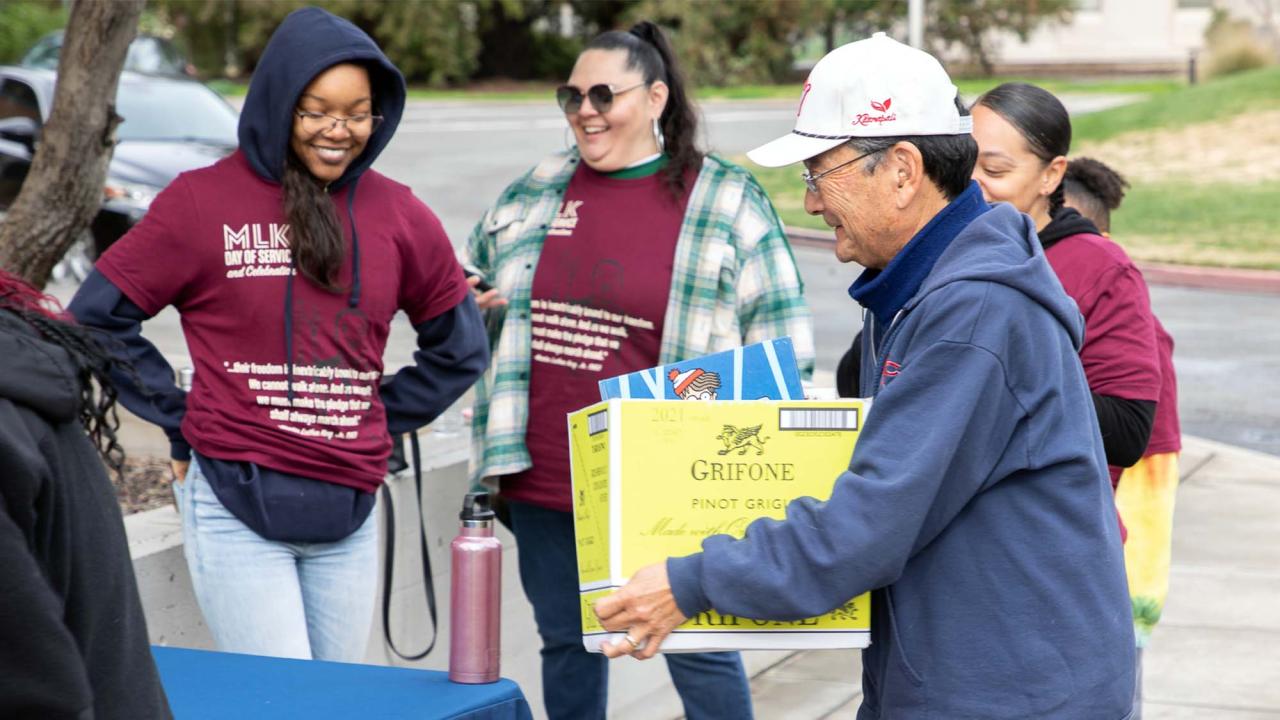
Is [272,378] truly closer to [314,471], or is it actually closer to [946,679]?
[314,471]

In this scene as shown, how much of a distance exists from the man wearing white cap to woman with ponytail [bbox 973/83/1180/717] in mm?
945

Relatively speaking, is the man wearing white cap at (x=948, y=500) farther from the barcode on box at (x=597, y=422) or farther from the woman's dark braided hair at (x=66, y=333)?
the woman's dark braided hair at (x=66, y=333)

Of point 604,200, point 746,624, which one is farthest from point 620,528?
point 604,200

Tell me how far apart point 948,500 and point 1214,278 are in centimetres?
1394

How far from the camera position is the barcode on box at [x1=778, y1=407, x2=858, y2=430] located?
2385 millimetres

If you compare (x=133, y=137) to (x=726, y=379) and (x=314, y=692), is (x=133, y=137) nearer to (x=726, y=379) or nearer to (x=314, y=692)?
(x=314, y=692)

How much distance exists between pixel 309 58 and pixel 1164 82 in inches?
1474

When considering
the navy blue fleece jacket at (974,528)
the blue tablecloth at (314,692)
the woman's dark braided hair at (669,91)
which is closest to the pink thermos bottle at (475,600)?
A: the blue tablecloth at (314,692)

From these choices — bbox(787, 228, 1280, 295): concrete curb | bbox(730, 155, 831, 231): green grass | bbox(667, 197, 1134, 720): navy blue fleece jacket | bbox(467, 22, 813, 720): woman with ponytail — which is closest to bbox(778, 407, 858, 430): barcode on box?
bbox(667, 197, 1134, 720): navy blue fleece jacket

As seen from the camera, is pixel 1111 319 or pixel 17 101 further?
pixel 17 101

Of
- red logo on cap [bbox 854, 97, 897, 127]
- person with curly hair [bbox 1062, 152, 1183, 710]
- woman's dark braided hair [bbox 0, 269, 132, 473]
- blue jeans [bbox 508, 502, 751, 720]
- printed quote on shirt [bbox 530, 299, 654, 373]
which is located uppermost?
red logo on cap [bbox 854, 97, 897, 127]

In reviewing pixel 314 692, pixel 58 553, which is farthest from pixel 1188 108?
pixel 58 553

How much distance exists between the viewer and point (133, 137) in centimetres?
1355

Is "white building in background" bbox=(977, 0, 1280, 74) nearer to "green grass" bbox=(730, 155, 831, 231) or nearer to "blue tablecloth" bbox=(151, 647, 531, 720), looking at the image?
"green grass" bbox=(730, 155, 831, 231)
